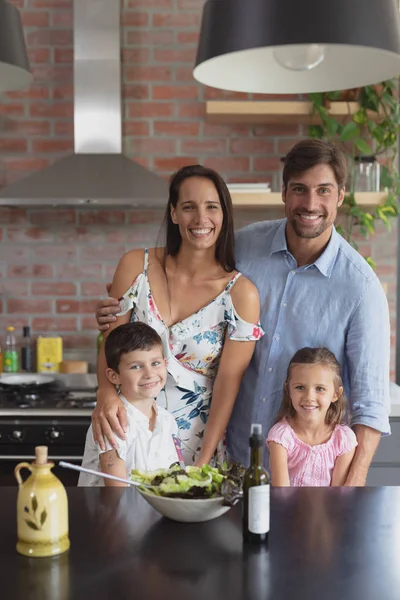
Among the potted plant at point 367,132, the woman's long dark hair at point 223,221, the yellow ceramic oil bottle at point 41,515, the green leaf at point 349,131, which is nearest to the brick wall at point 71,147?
the potted plant at point 367,132

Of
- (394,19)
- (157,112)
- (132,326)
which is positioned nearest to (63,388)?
(157,112)

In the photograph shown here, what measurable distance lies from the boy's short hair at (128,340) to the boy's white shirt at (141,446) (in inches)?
4.4

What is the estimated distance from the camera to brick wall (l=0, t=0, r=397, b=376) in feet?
12.3

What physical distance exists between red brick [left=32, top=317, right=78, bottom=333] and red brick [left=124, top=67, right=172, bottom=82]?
1.19 metres

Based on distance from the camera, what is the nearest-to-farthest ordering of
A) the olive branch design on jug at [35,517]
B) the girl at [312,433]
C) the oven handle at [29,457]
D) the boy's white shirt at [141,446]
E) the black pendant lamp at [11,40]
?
the olive branch design on jug at [35,517] → the black pendant lamp at [11,40] → the boy's white shirt at [141,446] → the girl at [312,433] → the oven handle at [29,457]

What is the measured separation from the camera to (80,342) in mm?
3857

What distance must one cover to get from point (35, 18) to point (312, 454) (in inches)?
103

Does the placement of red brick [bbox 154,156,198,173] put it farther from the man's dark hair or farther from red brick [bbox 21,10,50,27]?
the man's dark hair

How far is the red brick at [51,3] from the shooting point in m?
3.74

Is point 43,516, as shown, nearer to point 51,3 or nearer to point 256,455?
point 256,455

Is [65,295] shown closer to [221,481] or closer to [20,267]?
[20,267]

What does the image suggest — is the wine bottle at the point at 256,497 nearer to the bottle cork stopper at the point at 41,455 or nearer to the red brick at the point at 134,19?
the bottle cork stopper at the point at 41,455

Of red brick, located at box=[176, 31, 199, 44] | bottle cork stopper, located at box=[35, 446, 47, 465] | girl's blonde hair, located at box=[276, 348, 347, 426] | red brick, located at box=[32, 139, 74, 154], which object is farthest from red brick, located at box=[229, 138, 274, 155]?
bottle cork stopper, located at box=[35, 446, 47, 465]

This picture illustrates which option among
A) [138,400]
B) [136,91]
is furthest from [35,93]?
[138,400]
